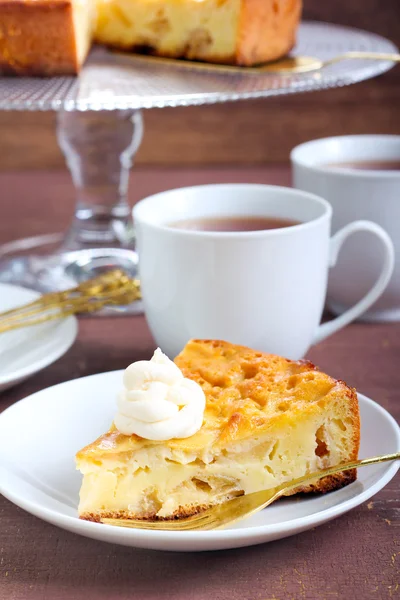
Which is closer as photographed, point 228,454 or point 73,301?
point 228,454

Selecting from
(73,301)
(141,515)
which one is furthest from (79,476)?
(73,301)

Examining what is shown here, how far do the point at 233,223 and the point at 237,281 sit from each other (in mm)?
130

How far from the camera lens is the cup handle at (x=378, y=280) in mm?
955

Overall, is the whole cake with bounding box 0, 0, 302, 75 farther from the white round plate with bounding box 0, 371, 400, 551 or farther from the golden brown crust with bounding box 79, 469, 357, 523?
the golden brown crust with bounding box 79, 469, 357, 523

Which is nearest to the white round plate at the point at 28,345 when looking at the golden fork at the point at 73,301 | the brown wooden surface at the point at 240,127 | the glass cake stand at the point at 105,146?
the golden fork at the point at 73,301

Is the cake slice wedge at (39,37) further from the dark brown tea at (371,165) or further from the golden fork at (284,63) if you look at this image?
the dark brown tea at (371,165)

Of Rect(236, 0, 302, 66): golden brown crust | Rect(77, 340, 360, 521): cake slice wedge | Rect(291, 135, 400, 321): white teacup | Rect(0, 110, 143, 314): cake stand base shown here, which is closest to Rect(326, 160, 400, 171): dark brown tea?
Rect(291, 135, 400, 321): white teacup

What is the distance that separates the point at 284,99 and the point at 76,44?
1058 mm

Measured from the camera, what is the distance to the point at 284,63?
1.14 m

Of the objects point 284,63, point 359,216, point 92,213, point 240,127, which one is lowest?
point 240,127

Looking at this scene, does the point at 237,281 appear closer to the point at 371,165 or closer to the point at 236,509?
the point at 236,509

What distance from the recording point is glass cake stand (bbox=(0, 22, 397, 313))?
106 cm

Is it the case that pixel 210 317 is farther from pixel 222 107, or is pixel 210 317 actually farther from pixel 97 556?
pixel 222 107

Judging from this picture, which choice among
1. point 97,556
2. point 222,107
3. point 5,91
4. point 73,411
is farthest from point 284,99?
point 97,556
